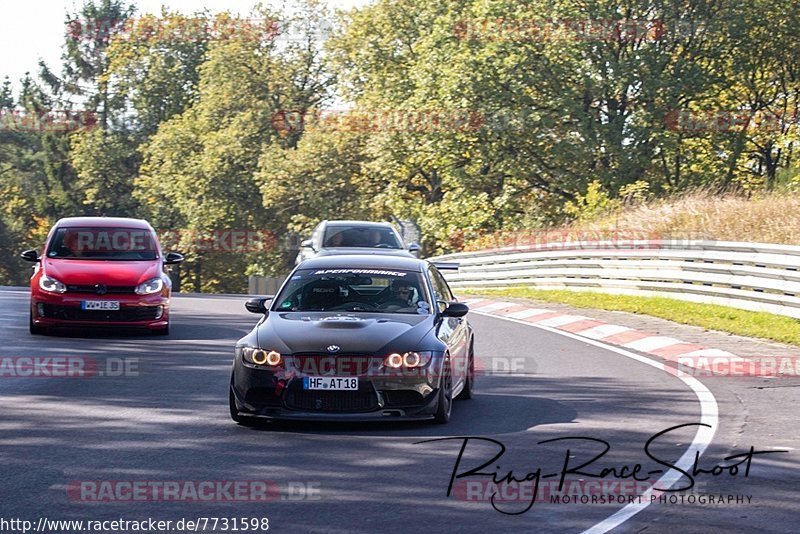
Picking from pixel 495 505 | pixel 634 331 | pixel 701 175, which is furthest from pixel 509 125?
pixel 495 505

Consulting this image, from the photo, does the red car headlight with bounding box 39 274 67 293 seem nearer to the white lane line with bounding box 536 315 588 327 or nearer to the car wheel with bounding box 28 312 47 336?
the car wheel with bounding box 28 312 47 336

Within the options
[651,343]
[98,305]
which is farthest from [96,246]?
[651,343]

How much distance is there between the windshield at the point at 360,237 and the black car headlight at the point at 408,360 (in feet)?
48.9

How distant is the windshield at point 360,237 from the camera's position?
24875mm

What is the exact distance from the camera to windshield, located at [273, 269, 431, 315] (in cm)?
1087

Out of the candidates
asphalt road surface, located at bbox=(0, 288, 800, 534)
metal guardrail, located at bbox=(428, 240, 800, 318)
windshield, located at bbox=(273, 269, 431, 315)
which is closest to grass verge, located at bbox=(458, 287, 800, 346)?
metal guardrail, located at bbox=(428, 240, 800, 318)

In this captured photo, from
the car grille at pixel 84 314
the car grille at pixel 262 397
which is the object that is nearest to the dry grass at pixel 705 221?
the car grille at pixel 84 314

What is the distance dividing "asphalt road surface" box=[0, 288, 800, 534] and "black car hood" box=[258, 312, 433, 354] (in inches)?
25.6

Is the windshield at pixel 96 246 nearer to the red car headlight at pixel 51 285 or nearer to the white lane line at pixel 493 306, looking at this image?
the red car headlight at pixel 51 285

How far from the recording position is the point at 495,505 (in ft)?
23.1

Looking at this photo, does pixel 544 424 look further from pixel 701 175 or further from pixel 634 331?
pixel 701 175

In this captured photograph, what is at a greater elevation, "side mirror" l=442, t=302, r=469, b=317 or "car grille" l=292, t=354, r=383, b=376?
"side mirror" l=442, t=302, r=469, b=317

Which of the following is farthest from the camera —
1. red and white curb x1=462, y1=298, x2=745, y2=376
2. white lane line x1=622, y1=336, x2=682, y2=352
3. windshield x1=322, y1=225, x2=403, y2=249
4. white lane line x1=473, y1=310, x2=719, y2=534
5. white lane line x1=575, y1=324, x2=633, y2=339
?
windshield x1=322, y1=225, x2=403, y2=249

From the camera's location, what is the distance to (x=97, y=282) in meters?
17.0
